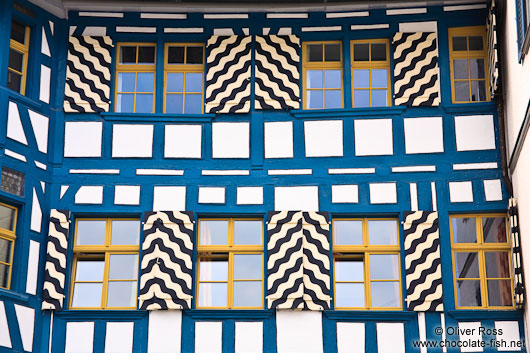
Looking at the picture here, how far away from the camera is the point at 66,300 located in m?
13.0

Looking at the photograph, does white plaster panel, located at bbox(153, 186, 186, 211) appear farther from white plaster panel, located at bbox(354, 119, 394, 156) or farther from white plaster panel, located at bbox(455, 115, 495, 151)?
white plaster panel, located at bbox(455, 115, 495, 151)

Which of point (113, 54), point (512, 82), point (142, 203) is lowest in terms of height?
point (142, 203)

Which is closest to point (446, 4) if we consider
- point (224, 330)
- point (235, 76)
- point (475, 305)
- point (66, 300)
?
point (235, 76)

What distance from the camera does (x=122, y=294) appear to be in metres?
13.2

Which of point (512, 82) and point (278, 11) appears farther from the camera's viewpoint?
point (278, 11)

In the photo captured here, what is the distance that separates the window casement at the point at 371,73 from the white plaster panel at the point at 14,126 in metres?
4.40

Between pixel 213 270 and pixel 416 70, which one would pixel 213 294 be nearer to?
pixel 213 270

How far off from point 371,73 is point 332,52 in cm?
62

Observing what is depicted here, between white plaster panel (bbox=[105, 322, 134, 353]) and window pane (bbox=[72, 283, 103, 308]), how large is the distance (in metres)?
0.41

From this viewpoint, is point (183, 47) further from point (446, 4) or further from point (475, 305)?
point (475, 305)

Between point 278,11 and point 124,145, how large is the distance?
2.82 meters

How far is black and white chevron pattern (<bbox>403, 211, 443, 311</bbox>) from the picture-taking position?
12742 mm

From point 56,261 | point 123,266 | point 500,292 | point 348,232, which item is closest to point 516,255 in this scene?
point 500,292

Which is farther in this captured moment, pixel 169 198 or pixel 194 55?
pixel 194 55
